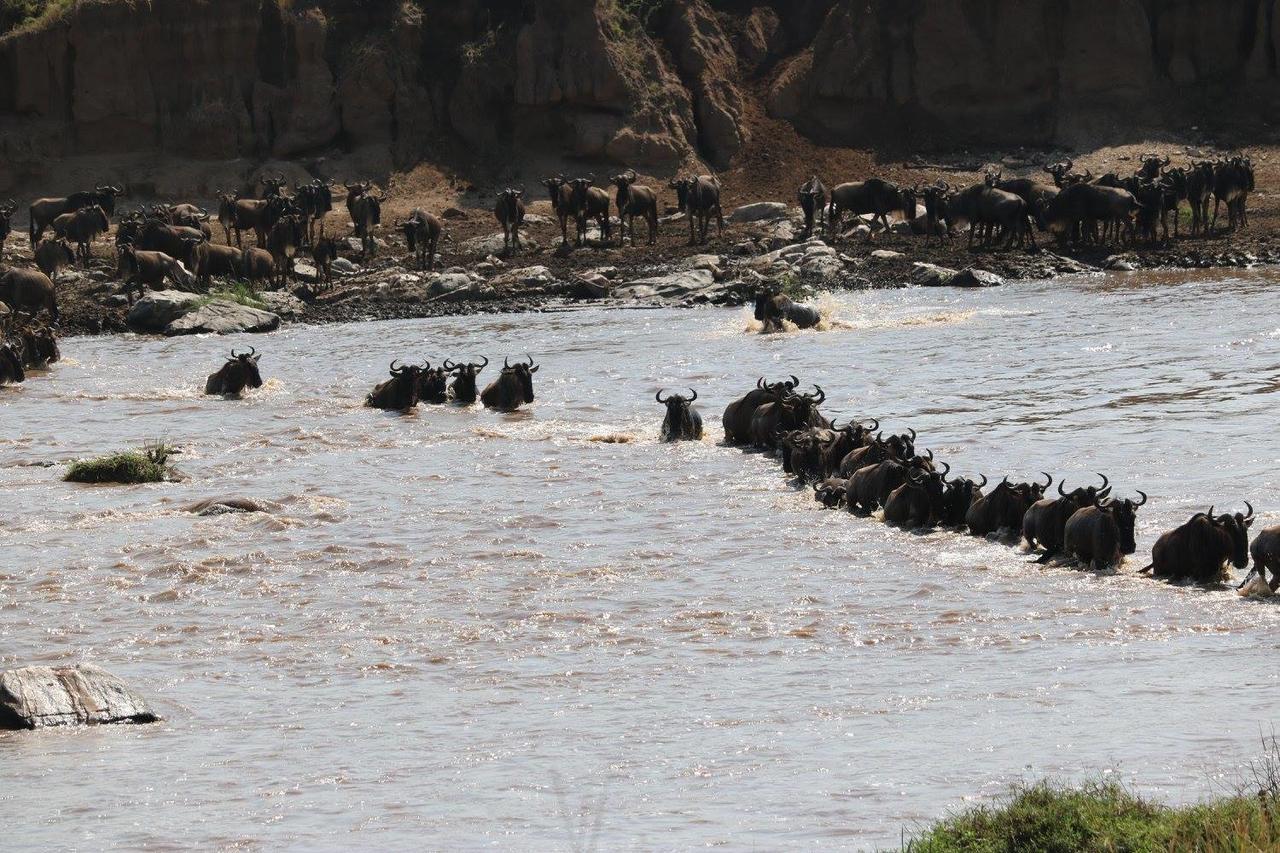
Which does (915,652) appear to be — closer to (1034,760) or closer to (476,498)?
(1034,760)

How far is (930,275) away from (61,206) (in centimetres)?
1870

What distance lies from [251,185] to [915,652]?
113 ft

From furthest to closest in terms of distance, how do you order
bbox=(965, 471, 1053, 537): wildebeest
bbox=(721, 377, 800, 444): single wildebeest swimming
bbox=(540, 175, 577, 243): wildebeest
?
bbox=(540, 175, 577, 243): wildebeest < bbox=(721, 377, 800, 444): single wildebeest swimming < bbox=(965, 471, 1053, 537): wildebeest

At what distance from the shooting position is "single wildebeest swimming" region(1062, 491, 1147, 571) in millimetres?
11422

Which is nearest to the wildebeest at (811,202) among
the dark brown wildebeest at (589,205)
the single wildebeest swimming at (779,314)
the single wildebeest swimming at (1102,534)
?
the dark brown wildebeest at (589,205)

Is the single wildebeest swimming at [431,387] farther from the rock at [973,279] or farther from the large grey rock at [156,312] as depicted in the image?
the rock at [973,279]

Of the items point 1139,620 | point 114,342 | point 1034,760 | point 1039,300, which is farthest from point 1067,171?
point 1034,760

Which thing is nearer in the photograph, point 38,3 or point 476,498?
point 476,498

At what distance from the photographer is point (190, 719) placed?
8938 millimetres

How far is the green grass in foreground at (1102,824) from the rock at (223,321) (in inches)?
983

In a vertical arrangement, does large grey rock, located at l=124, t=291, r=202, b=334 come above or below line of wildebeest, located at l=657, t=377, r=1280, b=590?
above

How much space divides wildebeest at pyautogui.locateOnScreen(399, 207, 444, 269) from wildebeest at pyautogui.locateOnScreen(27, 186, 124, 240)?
7.35 m

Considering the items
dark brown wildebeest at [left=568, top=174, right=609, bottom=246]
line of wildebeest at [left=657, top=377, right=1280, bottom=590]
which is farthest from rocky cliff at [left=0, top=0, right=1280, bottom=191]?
line of wildebeest at [left=657, top=377, right=1280, bottom=590]

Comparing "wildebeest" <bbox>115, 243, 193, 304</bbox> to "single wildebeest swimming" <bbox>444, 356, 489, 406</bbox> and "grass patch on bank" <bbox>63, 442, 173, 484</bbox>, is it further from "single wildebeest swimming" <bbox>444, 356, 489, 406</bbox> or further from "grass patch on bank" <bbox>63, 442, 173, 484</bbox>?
"grass patch on bank" <bbox>63, 442, 173, 484</bbox>
